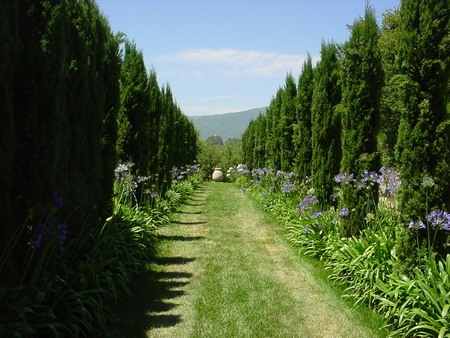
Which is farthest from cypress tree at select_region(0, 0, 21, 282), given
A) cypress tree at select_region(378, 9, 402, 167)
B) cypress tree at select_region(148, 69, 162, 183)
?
cypress tree at select_region(378, 9, 402, 167)

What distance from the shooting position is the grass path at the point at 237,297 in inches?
171

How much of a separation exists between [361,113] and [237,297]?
3.63 metres

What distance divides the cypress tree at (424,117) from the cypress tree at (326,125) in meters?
3.85

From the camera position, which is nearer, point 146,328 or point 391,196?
point 146,328

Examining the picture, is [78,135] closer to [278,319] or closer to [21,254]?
[21,254]

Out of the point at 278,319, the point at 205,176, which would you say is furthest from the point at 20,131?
the point at 205,176

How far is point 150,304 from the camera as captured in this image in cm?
499

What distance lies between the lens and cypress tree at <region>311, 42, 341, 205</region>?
8672 mm

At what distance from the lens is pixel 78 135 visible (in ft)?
17.2

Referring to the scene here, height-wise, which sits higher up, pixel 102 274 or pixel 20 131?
pixel 20 131

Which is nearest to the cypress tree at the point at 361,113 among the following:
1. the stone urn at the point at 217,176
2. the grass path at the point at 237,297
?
the grass path at the point at 237,297

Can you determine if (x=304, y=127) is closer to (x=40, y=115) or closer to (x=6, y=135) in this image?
(x=40, y=115)

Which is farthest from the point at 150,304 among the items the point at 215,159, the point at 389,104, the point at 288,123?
the point at 215,159

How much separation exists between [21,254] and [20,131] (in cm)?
121
